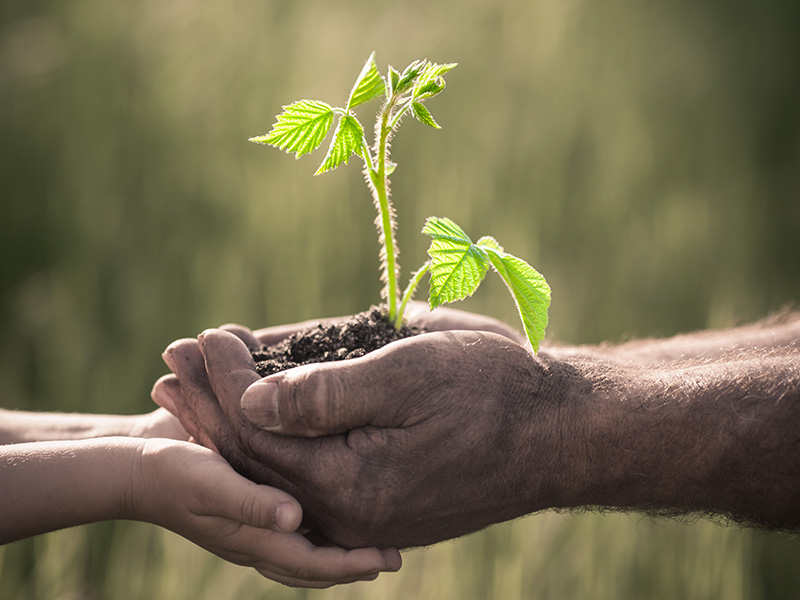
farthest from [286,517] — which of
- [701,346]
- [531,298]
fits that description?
[701,346]

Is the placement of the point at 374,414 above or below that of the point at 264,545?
above

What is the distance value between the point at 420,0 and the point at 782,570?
6.44ft

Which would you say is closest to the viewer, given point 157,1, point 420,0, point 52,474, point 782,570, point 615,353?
point 52,474

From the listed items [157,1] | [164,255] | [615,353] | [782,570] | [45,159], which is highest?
[157,1]

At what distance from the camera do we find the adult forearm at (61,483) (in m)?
0.78

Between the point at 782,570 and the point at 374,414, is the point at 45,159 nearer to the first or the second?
the point at 374,414

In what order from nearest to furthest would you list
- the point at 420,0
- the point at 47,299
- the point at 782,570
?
the point at 782,570
the point at 47,299
the point at 420,0

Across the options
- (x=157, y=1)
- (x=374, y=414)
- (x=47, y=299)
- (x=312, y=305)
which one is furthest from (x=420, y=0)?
Result: (x=374, y=414)

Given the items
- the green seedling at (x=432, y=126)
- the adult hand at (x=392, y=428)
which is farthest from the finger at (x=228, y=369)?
the green seedling at (x=432, y=126)

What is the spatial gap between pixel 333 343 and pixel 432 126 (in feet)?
1.01

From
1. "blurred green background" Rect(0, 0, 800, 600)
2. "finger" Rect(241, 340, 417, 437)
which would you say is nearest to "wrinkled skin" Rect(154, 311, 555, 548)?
"finger" Rect(241, 340, 417, 437)

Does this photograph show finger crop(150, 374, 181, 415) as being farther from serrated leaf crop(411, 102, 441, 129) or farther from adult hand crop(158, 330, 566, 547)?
serrated leaf crop(411, 102, 441, 129)

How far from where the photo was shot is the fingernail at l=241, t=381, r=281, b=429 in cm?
77

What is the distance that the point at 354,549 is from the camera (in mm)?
869
